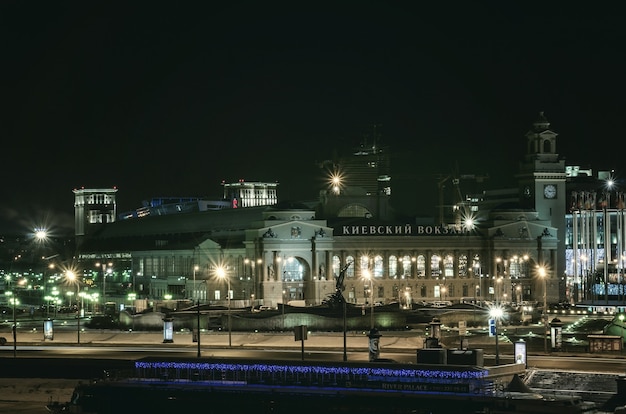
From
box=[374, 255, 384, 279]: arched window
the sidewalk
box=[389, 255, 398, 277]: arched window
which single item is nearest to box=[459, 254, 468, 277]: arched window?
box=[389, 255, 398, 277]: arched window

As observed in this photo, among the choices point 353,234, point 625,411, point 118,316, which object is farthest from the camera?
point 353,234

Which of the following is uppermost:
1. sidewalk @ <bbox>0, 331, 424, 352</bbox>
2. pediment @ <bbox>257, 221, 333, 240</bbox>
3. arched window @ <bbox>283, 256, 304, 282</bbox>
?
pediment @ <bbox>257, 221, 333, 240</bbox>

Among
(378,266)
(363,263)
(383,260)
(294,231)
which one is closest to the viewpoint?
(294,231)

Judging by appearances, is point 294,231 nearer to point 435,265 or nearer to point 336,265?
point 336,265

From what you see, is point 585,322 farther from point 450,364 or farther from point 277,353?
point 450,364

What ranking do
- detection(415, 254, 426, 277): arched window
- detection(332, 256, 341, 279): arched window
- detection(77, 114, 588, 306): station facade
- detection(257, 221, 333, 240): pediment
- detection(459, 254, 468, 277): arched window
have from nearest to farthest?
detection(257, 221, 333, 240): pediment → detection(77, 114, 588, 306): station facade → detection(332, 256, 341, 279): arched window → detection(415, 254, 426, 277): arched window → detection(459, 254, 468, 277): arched window

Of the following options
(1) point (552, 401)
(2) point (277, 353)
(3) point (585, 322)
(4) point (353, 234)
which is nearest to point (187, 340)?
(2) point (277, 353)

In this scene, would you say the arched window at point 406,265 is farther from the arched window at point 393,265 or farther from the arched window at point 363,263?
the arched window at point 363,263

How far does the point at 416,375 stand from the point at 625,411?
1197 cm

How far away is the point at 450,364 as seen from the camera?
7806 cm

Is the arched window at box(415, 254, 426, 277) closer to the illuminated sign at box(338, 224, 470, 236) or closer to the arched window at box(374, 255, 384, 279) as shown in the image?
the illuminated sign at box(338, 224, 470, 236)

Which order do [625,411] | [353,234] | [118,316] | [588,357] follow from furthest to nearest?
[353,234] < [118,316] < [588,357] < [625,411]

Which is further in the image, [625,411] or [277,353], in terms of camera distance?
[277,353]

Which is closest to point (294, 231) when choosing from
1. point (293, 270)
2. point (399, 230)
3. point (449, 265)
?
point (293, 270)
